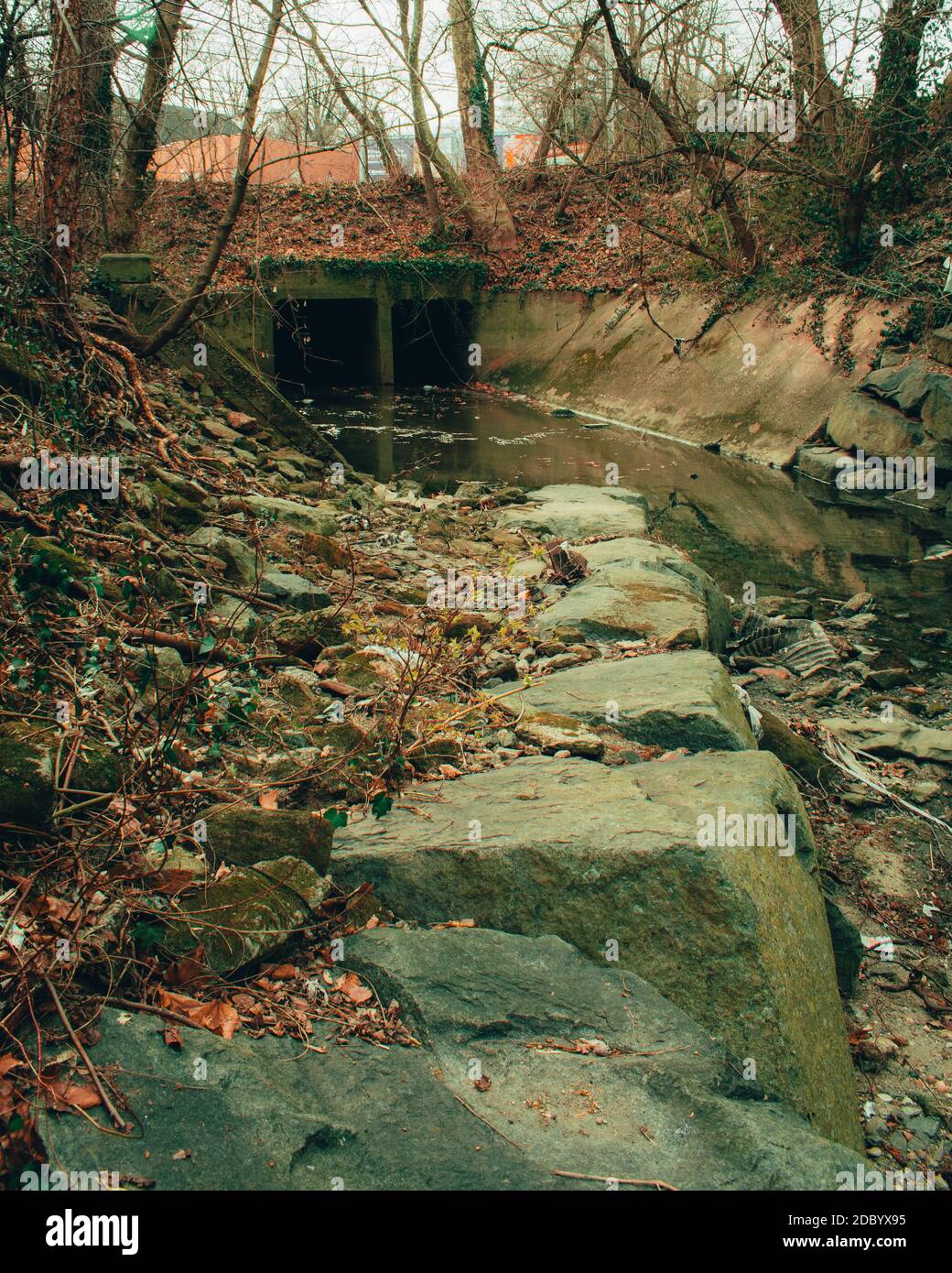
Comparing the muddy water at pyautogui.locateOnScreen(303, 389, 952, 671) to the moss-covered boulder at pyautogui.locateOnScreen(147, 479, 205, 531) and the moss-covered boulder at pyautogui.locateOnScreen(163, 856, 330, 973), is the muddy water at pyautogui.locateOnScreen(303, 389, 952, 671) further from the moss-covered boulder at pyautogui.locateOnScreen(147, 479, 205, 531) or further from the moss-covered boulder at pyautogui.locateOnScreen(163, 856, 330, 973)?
the moss-covered boulder at pyautogui.locateOnScreen(163, 856, 330, 973)

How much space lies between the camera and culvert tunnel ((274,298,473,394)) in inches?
996

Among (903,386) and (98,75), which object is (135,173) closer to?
(98,75)

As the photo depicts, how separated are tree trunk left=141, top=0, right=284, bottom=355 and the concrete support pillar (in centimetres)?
1527

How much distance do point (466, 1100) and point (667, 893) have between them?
2.80ft

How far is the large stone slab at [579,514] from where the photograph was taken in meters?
9.43

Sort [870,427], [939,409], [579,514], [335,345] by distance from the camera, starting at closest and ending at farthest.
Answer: [579,514] → [939,409] → [870,427] → [335,345]

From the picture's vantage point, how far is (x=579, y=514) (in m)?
9.83

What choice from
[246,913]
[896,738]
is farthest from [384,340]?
[246,913]

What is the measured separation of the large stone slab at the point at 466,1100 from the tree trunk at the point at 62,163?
20.5 ft

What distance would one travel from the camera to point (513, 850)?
335 centimetres

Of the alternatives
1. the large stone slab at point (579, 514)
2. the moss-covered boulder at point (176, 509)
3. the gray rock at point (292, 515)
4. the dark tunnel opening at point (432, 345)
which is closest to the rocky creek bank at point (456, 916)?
the moss-covered boulder at point (176, 509)

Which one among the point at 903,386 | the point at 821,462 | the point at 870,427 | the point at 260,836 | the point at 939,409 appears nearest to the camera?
the point at 260,836

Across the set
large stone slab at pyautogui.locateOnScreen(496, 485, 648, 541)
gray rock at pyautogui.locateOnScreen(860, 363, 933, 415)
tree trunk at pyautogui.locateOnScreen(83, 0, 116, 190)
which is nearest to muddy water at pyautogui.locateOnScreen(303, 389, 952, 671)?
large stone slab at pyautogui.locateOnScreen(496, 485, 648, 541)

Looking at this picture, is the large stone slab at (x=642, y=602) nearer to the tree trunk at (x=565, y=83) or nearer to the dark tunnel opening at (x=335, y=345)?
the tree trunk at (x=565, y=83)
